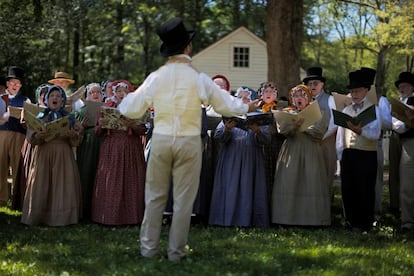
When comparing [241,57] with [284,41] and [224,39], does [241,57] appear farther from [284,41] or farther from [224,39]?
[284,41]

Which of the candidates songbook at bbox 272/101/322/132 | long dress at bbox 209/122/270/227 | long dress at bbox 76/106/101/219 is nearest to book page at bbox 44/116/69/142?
long dress at bbox 76/106/101/219

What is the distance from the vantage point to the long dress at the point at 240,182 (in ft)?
24.6

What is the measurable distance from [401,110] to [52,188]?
14.5ft

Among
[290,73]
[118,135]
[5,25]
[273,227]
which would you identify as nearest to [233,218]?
[273,227]

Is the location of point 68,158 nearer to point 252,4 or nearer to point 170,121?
point 170,121

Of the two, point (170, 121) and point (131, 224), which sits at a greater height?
point (170, 121)

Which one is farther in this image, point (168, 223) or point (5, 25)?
point (5, 25)

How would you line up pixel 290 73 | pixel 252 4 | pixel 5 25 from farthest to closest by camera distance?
pixel 252 4, pixel 5 25, pixel 290 73

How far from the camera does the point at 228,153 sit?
766cm

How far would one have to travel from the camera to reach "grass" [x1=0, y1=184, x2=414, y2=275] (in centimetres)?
525

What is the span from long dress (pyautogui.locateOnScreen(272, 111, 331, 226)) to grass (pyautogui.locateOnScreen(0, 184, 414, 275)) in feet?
0.53

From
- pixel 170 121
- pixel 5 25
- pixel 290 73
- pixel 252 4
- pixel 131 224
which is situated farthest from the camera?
pixel 252 4

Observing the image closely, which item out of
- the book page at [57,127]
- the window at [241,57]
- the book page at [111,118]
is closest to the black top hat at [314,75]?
the book page at [111,118]

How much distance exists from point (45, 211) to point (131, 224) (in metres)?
1.07
